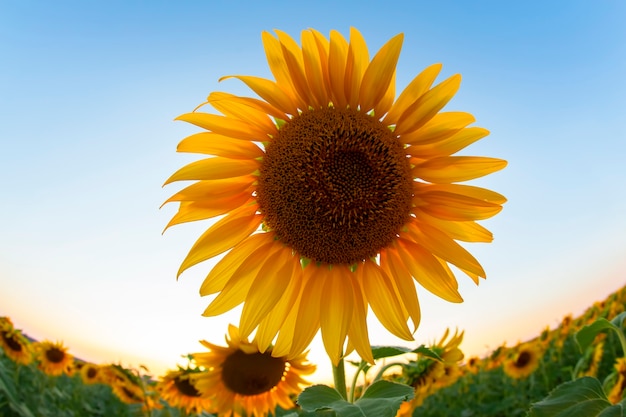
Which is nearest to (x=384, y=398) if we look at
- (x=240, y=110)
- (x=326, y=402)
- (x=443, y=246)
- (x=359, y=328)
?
(x=326, y=402)

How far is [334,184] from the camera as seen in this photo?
274 cm

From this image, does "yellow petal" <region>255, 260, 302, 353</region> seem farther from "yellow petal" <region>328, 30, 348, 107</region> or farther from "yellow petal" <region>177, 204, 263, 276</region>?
"yellow petal" <region>328, 30, 348, 107</region>

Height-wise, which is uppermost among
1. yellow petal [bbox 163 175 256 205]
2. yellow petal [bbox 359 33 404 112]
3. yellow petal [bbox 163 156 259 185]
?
yellow petal [bbox 359 33 404 112]

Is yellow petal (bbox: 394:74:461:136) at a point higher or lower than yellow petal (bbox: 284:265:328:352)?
higher

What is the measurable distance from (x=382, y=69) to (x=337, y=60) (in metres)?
0.21

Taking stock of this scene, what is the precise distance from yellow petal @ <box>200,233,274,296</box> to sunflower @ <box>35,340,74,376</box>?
7.90 m

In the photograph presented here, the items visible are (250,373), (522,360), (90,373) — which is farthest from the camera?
(90,373)

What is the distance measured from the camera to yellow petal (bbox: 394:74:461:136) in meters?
2.63

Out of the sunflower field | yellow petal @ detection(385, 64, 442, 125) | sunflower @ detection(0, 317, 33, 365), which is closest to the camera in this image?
yellow petal @ detection(385, 64, 442, 125)

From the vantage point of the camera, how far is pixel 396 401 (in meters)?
2.09

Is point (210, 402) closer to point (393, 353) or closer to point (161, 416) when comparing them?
point (161, 416)

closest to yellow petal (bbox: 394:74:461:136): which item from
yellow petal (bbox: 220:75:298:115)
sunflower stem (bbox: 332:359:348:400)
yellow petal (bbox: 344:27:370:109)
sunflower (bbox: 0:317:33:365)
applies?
yellow petal (bbox: 344:27:370:109)

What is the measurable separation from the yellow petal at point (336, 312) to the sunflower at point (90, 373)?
7234mm

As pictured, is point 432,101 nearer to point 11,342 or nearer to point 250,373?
point 250,373
